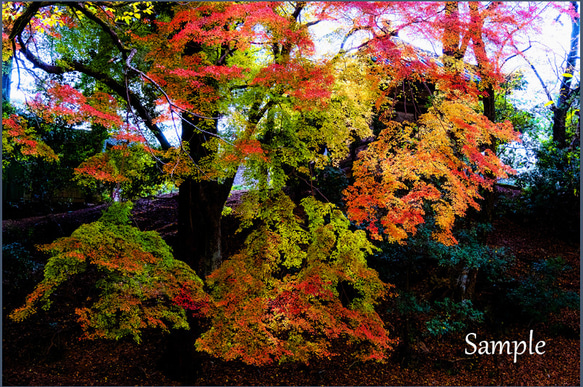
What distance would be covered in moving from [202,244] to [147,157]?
5.26ft

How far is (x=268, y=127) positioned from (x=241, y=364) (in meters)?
3.81

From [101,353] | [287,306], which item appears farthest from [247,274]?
[101,353]

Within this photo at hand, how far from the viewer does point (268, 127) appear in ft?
17.6

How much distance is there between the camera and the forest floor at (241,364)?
6.01 meters

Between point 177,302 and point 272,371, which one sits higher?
point 177,302

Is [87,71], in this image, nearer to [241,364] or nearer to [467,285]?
[241,364]

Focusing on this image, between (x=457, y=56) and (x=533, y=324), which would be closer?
(x=457, y=56)

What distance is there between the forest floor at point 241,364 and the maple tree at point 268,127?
0.82 metres

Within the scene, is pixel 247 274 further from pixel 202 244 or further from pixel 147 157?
pixel 147 157

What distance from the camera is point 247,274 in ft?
16.8

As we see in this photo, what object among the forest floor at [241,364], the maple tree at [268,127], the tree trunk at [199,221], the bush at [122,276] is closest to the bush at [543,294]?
the forest floor at [241,364]

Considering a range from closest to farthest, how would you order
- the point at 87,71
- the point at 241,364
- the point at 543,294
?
the point at 87,71 → the point at 241,364 → the point at 543,294

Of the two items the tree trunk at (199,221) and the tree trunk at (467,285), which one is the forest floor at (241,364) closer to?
the tree trunk at (467,285)

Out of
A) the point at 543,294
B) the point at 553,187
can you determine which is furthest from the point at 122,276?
the point at 553,187
